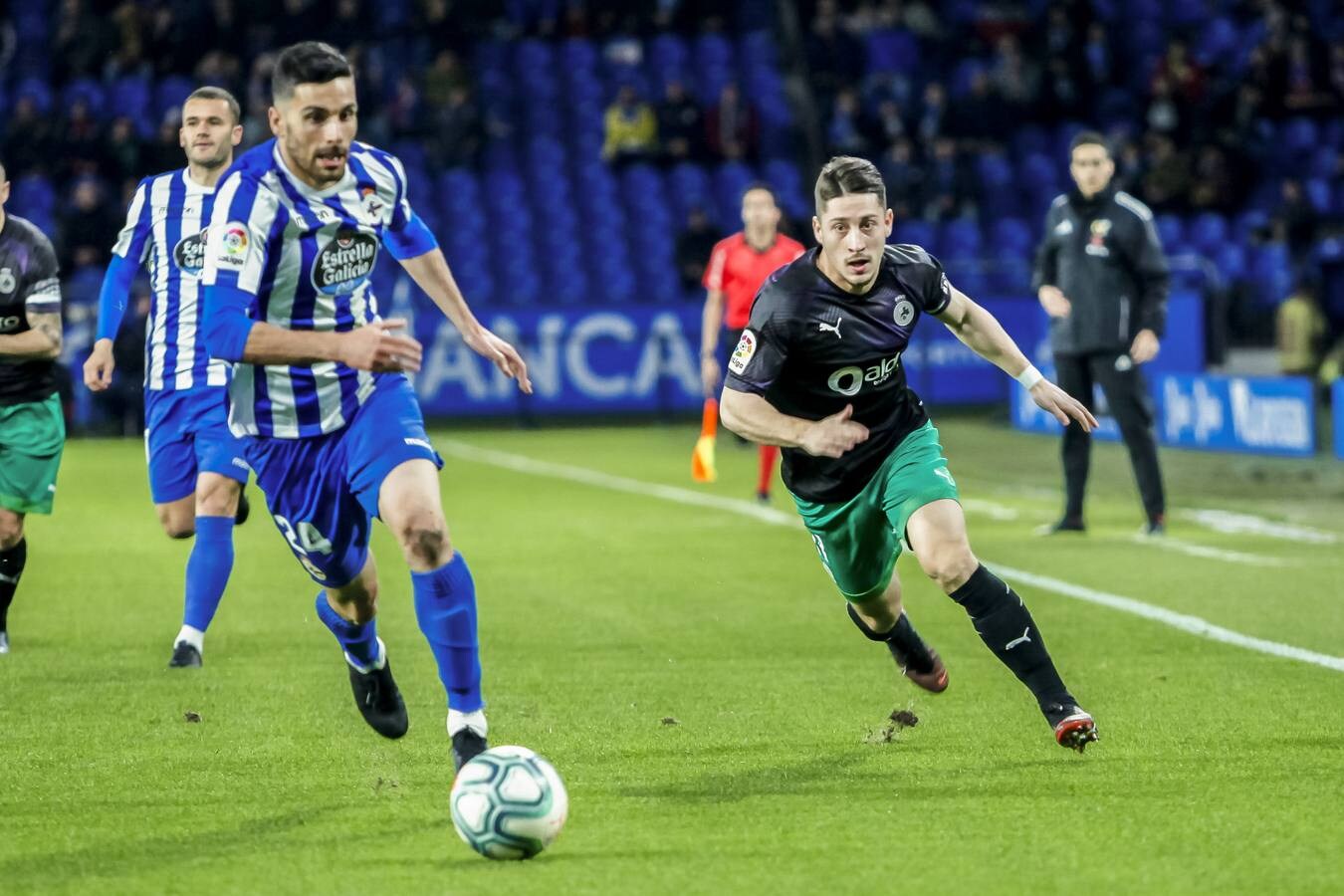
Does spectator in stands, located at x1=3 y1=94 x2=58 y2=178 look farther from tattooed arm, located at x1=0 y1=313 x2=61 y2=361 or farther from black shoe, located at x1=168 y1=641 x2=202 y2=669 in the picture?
black shoe, located at x1=168 y1=641 x2=202 y2=669

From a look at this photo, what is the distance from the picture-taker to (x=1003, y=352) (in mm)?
6535

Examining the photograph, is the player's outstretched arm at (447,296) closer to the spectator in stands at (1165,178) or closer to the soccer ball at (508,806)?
the soccer ball at (508,806)

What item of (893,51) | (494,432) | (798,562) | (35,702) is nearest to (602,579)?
(798,562)

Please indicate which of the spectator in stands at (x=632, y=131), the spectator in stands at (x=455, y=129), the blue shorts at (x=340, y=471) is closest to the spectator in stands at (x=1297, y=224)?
the spectator in stands at (x=632, y=131)

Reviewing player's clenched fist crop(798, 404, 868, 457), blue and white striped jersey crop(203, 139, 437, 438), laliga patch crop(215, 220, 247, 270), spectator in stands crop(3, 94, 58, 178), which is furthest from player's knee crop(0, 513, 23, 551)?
spectator in stands crop(3, 94, 58, 178)

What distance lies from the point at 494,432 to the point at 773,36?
818 centimetres

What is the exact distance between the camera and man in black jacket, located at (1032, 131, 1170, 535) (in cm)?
1216

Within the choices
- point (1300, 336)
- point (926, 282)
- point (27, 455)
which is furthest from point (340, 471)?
point (1300, 336)

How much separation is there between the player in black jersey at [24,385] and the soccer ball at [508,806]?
12.9ft

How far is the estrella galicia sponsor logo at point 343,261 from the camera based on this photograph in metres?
5.77

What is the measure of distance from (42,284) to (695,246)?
1605 cm

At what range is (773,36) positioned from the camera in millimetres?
28672

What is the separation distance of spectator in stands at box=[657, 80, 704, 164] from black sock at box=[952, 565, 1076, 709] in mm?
19902

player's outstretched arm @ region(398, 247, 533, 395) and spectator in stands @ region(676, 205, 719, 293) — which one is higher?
player's outstretched arm @ region(398, 247, 533, 395)
